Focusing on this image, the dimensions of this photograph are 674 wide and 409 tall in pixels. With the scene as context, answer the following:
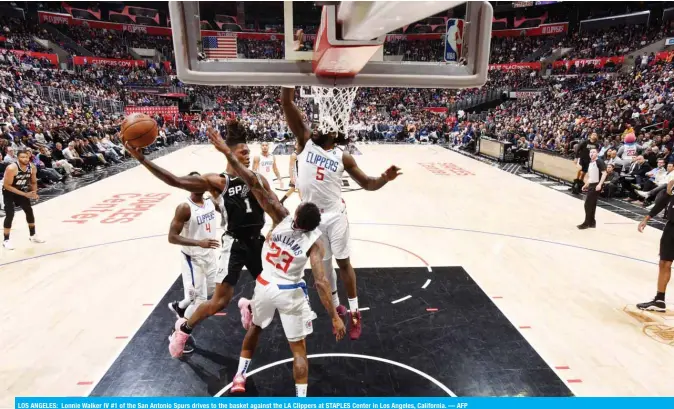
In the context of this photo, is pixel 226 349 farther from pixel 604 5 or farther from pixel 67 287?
pixel 604 5

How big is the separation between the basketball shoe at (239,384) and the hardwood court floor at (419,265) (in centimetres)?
A: 119

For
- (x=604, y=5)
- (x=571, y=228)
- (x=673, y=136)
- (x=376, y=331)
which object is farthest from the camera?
(x=604, y=5)

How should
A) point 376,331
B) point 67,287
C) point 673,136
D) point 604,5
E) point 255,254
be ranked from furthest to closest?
point 604,5
point 673,136
point 67,287
point 376,331
point 255,254

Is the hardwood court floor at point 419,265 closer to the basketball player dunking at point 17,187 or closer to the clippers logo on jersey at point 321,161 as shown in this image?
the basketball player dunking at point 17,187

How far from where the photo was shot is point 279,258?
312 cm

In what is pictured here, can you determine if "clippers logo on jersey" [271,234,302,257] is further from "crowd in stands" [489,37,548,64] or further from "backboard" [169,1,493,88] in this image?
"crowd in stands" [489,37,548,64]

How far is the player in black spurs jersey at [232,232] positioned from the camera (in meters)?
3.76

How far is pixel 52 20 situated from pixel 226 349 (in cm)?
3729

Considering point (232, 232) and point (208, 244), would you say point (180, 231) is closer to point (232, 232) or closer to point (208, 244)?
point (208, 244)

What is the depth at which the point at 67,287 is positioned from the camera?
215 inches

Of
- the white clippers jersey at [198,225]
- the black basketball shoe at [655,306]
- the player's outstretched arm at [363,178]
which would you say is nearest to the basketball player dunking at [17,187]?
the white clippers jersey at [198,225]

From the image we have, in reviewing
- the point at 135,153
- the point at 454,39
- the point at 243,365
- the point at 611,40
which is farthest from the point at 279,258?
the point at 611,40

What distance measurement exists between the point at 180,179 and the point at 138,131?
66 cm
